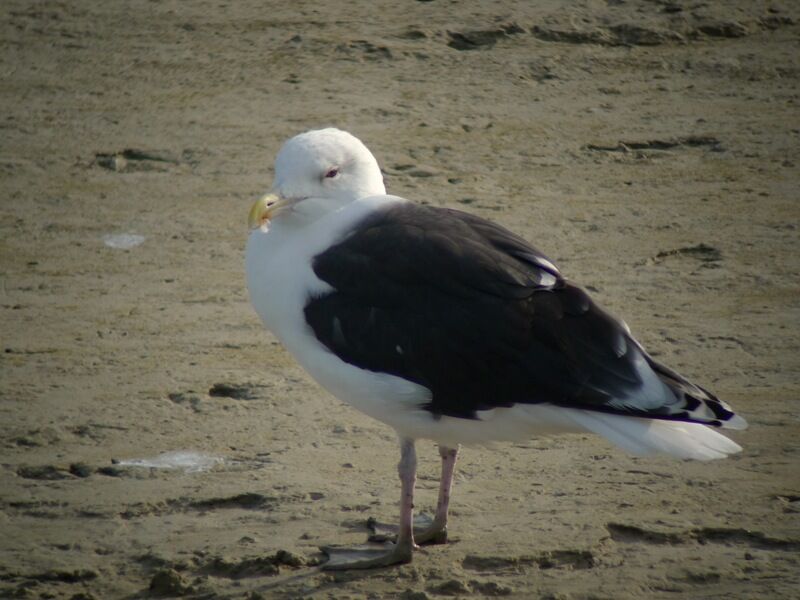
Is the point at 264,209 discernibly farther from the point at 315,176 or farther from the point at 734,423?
the point at 734,423

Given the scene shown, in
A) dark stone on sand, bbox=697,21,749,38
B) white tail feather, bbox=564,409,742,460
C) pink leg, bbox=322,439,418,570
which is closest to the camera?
white tail feather, bbox=564,409,742,460

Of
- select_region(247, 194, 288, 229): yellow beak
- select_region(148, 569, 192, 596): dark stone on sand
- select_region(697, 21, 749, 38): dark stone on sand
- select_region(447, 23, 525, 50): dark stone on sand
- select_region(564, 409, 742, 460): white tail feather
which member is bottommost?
select_region(148, 569, 192, 596): dark stone on sand

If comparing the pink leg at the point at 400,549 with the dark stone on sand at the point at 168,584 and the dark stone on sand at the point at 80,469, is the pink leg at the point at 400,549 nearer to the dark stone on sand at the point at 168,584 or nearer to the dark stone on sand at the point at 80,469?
the dark stone on sand at the point at 168,584

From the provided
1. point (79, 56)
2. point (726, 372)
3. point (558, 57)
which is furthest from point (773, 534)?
point (79, 56)

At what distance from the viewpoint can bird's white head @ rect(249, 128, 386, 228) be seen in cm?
550

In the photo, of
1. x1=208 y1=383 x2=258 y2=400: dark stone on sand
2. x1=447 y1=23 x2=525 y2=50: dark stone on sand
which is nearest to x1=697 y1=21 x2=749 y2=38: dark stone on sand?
x1=447 y1=23 x2=525 y2=50: dark stone on sand

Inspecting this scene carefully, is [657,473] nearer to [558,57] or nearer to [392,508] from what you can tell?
[392,508]

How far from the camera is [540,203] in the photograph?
8.55 m

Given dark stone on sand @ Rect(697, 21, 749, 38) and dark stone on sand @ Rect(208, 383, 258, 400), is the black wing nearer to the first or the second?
dark stone on sand @ Rect(208, 383, 258, 400)

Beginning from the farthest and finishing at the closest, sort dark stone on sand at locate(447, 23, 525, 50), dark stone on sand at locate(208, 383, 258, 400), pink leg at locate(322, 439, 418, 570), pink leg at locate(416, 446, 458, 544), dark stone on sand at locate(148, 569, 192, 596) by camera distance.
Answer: dark stone on sand at locate(447, 23, 525, 50) < dark stone on sand at locate(208, 383, 258, 400) < pink leg at locate(416, 446, 458, 544) < pink leg at locate(322, 439, 418, 570) < dark stone on sand at locate(148, 569, 192, 596)

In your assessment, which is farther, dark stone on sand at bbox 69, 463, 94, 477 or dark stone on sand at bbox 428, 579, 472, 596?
dark stone on sand at bbox 69, 463, 94, 477

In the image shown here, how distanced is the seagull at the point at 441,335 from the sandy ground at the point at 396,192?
1.65 feet

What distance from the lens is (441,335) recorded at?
5148 mm

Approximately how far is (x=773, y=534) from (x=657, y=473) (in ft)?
2.17
